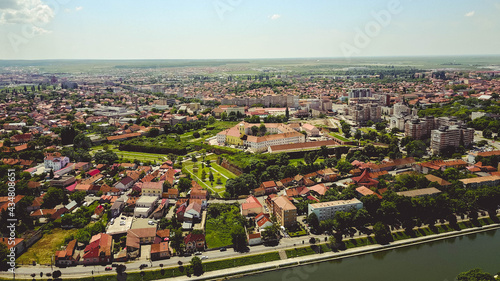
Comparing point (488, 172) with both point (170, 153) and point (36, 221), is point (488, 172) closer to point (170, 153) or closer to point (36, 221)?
point (170, 153)

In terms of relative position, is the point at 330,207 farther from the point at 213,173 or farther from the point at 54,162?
the point at 54,162

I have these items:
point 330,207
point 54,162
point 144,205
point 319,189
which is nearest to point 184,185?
point 144,205

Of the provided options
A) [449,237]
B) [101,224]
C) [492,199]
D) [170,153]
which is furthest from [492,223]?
[170,153]

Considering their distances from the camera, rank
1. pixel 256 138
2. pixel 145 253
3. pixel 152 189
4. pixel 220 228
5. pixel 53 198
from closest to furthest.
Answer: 1. pixel 145 253
2. pixel 220 228
3. pixel 53 198
4. pixel 152 189
5. pixel 256 138

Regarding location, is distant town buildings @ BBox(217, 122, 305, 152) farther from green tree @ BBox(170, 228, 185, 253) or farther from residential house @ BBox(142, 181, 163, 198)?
green tree @ BBox(170, 228, 185, 253)

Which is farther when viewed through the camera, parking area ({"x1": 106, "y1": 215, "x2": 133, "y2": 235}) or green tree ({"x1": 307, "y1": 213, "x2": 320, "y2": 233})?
green tree ({"x1": 307, "y1": 213, "x2": 320, "y2": 233})

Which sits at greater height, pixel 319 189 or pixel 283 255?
pixel 319 189

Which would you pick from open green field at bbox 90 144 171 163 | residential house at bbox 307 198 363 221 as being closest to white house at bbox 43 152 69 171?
open green field at bbox 90 144 171 163
